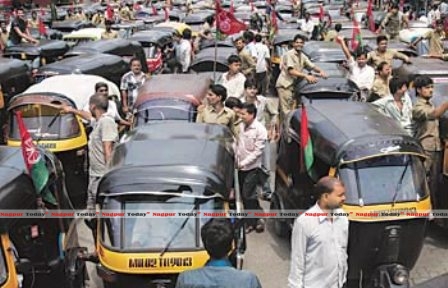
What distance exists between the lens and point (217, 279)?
418cm

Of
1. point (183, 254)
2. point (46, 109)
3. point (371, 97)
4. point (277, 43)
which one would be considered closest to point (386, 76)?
point (371, 97)

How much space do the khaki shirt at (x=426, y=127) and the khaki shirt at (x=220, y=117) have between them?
7.65 ft

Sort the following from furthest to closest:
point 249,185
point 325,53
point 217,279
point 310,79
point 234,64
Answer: point 325,53 < point 310,79 < point 234,64 < point 249,185 < point 217,279

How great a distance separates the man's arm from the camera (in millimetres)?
5461

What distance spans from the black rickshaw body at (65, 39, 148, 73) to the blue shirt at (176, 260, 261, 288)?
1284 centimetres

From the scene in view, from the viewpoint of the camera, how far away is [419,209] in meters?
7.24

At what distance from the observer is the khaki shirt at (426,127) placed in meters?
8.79

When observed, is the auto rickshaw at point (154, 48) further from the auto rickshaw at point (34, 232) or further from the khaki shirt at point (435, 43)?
the auto rickshaw at point (34, 232)

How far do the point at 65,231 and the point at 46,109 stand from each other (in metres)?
3.49

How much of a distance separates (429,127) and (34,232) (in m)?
4.98

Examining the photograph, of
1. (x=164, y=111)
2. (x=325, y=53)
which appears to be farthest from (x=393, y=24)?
(x=164, y=111)

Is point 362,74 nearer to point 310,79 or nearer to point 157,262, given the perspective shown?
point 310,79

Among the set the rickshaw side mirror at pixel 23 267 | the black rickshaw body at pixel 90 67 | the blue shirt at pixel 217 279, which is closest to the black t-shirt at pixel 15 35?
the black rickshaw body at pixel 90 67

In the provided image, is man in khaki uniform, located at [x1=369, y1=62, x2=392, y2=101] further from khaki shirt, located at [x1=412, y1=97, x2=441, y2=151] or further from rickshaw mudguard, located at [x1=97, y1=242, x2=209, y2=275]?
rickshaw mudguard, located at [x1=97, y1=242, x2=209, y2=275]
